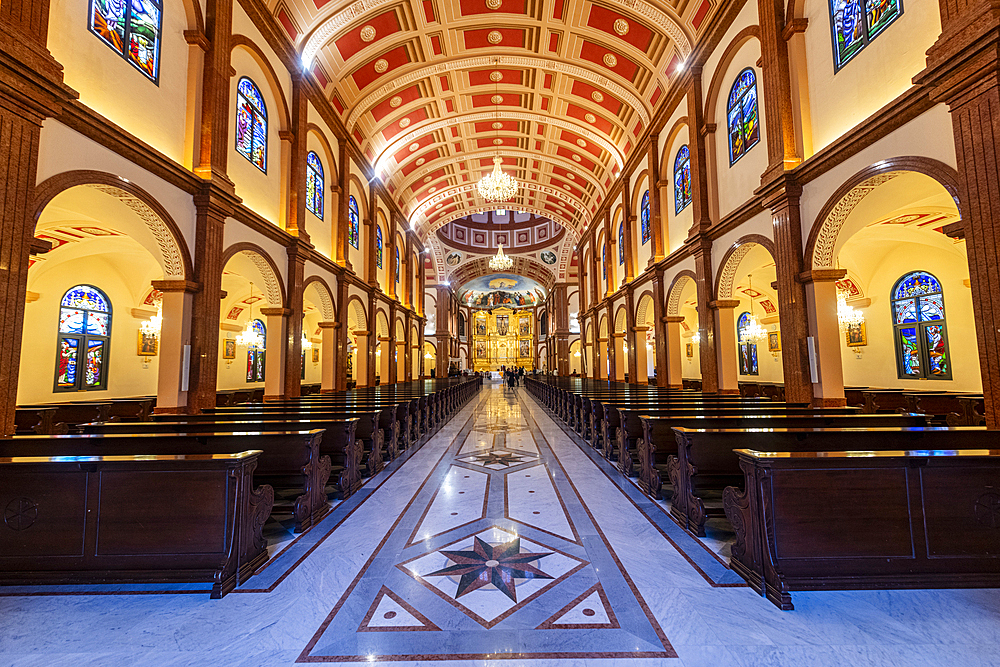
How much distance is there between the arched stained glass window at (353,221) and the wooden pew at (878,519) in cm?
1399

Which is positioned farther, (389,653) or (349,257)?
(349,257)

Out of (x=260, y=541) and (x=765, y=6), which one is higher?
(x=765, y=6)

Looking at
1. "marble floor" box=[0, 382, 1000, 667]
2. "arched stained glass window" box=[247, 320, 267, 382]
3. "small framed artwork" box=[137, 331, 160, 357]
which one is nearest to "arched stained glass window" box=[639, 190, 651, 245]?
"marble floor" box=[0, 382, 1000, 667]

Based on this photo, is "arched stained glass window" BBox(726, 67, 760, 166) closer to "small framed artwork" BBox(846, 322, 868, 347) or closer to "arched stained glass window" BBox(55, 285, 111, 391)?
"small framed artwork" BBox(846, 322, 868, 347)

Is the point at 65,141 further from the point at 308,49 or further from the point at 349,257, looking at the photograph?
the point at 349,257

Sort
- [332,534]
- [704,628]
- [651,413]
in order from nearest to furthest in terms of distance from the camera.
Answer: [704,628] → [332,534] → [651,413]

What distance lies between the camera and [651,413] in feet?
18.2

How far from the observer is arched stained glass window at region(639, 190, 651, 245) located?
14273mm

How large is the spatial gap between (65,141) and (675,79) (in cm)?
1225

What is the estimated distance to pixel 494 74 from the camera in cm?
1380

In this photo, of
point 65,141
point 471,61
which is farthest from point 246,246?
point 471,61

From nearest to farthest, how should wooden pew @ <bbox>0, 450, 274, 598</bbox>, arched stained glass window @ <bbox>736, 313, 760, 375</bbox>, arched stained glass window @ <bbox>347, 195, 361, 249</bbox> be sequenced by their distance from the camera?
wooden pew @ <bbox>0, 450, 274, 598</bbox> < arched stained glass window @ <bbox>347, 195, 361, 249</bbox> < arched stained glass window @ <bbox>736, 313, 760, 375</bbox>

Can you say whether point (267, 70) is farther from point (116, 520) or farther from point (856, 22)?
point (856, 22)

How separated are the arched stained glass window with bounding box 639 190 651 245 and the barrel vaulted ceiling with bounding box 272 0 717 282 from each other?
6.09 feet
